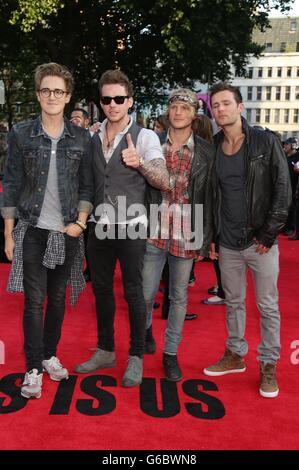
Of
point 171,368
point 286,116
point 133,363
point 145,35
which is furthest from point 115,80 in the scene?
point 286,116

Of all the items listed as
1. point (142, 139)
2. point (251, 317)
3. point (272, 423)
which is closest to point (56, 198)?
point (142, 139)

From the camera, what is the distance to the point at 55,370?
12.2 feet

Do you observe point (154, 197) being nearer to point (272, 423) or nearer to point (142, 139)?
point (142, 139)

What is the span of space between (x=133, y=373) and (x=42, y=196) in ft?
4.61

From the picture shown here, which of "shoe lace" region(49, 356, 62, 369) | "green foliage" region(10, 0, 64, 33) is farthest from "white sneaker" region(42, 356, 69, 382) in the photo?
"green foliage" region(10, 0, 64, 33)

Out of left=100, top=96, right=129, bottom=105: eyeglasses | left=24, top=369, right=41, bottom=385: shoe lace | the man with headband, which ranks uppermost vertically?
left=100, top=96, right=129, bottom=105: eyeglasses

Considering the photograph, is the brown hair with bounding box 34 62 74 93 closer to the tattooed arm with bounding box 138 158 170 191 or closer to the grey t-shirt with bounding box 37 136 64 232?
the grey t-shirt with bounding box 37 136 64 232

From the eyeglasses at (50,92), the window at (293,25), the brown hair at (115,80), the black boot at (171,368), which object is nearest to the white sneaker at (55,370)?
the black boot at (171,368)

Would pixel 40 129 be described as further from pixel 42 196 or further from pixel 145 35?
pixel 145 35

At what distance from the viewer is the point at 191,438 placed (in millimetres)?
2969

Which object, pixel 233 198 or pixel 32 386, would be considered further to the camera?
pixel 233 198

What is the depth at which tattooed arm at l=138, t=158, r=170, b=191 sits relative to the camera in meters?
3.32

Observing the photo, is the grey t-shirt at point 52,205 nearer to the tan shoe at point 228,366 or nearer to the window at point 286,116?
the tan shoe at point 228,366

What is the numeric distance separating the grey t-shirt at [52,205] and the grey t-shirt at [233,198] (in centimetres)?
113
